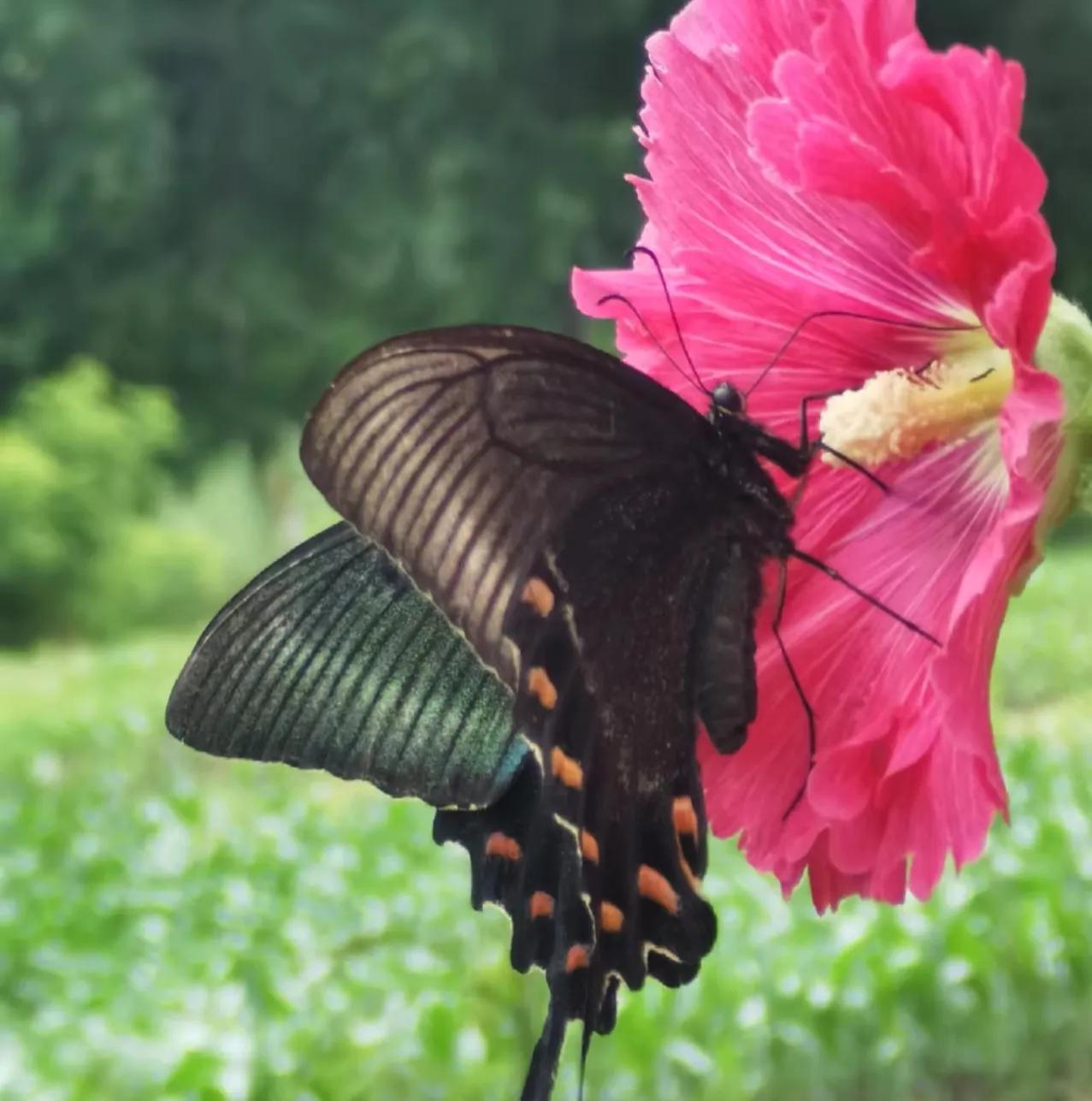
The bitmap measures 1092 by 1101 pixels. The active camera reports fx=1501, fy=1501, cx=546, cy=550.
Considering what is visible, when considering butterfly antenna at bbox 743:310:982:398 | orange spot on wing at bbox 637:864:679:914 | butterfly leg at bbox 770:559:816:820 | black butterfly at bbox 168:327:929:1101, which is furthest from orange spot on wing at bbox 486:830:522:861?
butterfly antenna at bbox 743:310:982:398

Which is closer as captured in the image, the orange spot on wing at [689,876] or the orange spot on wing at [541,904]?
the orange spot on wing at [689,876]

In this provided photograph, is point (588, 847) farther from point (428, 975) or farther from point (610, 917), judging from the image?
point (428, 975)

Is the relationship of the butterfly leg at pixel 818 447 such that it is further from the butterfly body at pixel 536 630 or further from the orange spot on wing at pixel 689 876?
the orange spot on wing at pixel 689 876

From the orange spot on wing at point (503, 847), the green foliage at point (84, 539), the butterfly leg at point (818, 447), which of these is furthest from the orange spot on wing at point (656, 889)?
the green foliage at point (84, 539)

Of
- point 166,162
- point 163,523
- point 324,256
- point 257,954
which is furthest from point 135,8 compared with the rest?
point 257,954

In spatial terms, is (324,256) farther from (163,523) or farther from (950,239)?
(950,239)

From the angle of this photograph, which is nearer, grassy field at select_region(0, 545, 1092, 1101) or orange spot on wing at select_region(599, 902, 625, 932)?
orange spot on wing at select_region(599, 902, 625, 932)

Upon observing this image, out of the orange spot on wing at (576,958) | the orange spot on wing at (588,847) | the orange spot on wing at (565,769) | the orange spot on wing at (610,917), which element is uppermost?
the orange spot on wing at (565,769)

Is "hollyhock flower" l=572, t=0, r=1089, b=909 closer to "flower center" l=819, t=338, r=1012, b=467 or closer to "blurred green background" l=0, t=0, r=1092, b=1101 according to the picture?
"flower center" l=819, t=338, r=1012, b=467
